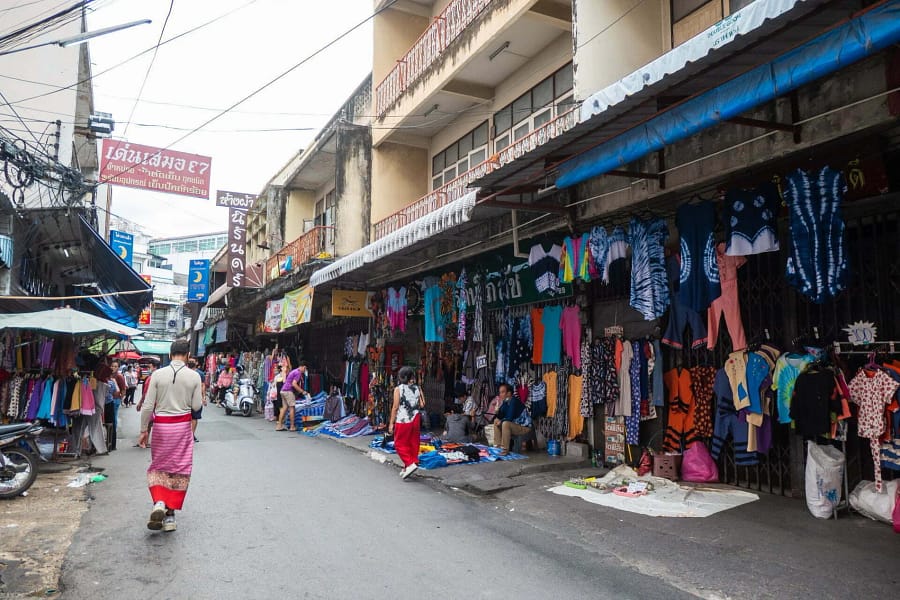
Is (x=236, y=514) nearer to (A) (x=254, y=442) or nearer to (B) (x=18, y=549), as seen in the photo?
(B) (x=18, y=549)

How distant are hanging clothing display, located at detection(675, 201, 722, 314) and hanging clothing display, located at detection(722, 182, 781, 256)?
1.25 ft

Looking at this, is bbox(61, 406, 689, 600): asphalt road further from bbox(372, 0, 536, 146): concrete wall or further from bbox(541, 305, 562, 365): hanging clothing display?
bbox(372, 0, 536, 146): concrete wall

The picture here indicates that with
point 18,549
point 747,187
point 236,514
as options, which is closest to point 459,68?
point 747,187

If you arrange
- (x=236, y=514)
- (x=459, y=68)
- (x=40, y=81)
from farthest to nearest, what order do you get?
(x=40, y=81) → (x=459, y=68) → (x=236, y=514)

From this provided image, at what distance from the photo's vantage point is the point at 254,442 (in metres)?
13.5

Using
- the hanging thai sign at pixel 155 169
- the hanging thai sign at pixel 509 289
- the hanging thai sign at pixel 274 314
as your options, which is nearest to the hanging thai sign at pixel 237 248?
the hanging thai sign at pixel 274 314

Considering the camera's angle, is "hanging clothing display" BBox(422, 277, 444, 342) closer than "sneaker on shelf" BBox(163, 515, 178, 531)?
No

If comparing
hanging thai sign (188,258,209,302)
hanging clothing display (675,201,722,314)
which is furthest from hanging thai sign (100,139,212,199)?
hanging thai sign (188,258,209,302)

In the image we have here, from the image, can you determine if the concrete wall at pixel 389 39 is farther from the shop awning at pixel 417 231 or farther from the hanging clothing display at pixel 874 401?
the hanging clothing display at pixel 874 401

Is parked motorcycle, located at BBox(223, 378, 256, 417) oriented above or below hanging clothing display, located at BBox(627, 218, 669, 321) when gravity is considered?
below

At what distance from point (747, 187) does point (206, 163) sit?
51.1ft

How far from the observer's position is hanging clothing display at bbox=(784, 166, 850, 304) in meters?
5.68

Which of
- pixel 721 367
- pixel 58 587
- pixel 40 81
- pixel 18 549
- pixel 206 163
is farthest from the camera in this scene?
pixel 206 163

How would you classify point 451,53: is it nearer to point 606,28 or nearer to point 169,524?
point 606,28
